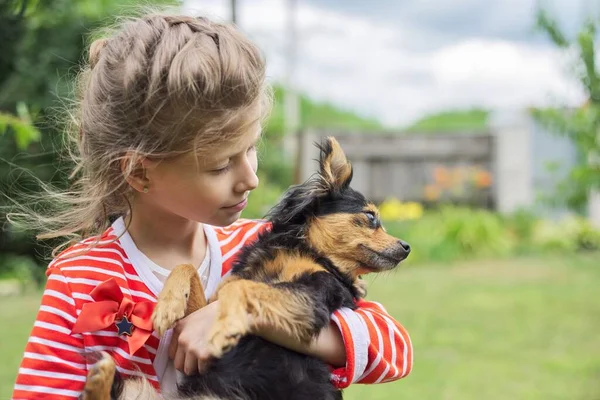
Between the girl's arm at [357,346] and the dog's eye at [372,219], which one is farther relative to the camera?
the dog's eye at [372,219]

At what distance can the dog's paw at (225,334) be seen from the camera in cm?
195

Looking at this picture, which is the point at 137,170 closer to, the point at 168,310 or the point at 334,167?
the point at 168,310

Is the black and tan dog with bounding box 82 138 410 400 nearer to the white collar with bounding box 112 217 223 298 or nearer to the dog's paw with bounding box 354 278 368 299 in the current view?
the dog's paw with bounding box 354 278 368 299

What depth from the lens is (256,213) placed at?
1172 centimetres

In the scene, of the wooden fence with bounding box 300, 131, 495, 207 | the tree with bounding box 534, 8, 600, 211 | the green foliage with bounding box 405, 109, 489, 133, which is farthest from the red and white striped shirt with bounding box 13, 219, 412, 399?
the green foliage with bounding box 405, 109, 489, 133

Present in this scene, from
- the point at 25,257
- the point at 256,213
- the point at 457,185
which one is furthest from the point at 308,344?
the point at 457,185

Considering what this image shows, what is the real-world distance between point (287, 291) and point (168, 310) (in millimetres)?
344

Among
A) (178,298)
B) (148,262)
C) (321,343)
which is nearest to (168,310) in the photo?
(178,298)

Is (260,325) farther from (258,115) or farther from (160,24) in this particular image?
(160,24)

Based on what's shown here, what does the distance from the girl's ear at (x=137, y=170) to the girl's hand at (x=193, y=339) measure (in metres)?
0.44

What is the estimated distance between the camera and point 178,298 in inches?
85.7

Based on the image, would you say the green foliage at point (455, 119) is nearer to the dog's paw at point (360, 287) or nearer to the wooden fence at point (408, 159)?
the wooden fence at point (408, 159)

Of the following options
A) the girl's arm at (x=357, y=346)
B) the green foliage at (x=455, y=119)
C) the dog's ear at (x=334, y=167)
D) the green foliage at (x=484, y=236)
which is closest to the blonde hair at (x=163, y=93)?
the dog's ear at (x=334, y=167)

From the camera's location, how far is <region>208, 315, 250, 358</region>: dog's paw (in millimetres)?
1948
